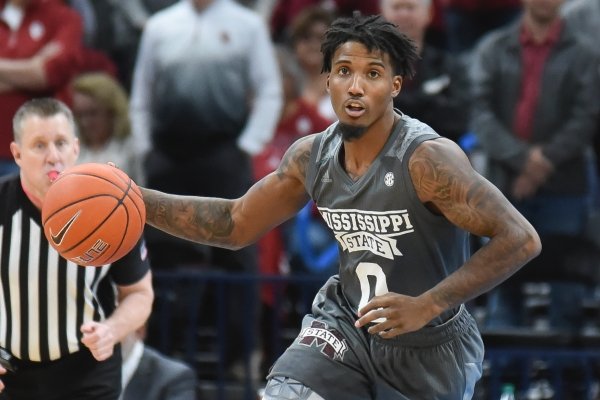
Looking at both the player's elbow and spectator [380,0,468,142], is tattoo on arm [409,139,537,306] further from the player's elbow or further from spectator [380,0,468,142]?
spectator [380,0,468,142]

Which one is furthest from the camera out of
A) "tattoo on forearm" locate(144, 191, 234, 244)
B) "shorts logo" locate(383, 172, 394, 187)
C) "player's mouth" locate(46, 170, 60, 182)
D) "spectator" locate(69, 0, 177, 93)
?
"spectator" locate(69, 0, 177, 93)

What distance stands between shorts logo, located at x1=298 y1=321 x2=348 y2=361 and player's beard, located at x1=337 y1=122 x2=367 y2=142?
755 millimetres

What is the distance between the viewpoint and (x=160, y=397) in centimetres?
657

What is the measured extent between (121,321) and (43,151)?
0.83m

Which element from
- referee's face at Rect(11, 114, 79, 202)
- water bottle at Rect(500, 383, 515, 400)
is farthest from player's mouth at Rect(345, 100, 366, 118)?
water bottle at Rect(500, 383, 515, 400)

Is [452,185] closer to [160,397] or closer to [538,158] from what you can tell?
[160,397]

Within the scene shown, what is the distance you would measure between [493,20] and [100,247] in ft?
16.2

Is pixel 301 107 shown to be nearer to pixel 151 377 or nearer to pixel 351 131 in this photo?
pixel 151 377

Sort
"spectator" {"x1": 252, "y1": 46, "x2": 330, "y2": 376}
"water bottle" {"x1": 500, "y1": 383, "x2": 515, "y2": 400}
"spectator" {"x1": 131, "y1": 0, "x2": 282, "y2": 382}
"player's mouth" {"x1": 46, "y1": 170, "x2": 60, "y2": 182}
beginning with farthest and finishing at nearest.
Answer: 1. "spectator" {"x1": 252, "y1": 46, "x2": 330, "y2": 376}
2. "spectator" {"x1": 131, "y1": 0, "x2": 282, "y2": 382}
3. "water bottle" {"x1": 500, "y1": 383, "x2": 515, "y2": 400}
4. "player's mouth" {"x1": 46, "y1": 170, "x2": 60, "y2": 182}

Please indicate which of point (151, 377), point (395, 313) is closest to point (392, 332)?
point (395, 313)

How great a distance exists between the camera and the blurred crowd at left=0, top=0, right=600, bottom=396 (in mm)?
7910

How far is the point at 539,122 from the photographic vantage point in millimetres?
7996

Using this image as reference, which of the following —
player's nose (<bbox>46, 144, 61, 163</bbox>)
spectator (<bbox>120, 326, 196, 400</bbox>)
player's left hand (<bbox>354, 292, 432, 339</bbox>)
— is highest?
player's nose (<bbox>46, 144, 61, 163</bbox>)

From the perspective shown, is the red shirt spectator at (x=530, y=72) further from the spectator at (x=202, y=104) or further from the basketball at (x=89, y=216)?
the basketball at (x=89, y=216)
